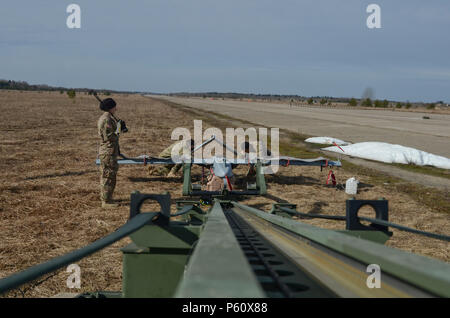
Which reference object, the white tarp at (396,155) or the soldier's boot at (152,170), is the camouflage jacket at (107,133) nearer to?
the soldier's boot at (152,170)

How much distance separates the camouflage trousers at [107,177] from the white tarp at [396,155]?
1151cm

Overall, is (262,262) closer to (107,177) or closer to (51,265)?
(51,265)

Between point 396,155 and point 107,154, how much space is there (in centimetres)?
1199

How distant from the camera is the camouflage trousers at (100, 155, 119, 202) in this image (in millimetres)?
7738

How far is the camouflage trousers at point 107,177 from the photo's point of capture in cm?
774

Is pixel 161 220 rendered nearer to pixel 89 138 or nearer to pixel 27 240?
pixel 27 240

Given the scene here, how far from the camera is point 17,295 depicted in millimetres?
4109

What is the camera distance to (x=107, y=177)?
7.81 m

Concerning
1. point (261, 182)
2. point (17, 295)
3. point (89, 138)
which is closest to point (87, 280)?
point (17, 295)

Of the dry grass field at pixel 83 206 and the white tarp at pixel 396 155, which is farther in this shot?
the white tarp at pixel 396 155

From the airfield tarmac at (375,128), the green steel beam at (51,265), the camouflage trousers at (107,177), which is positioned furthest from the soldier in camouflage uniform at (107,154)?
the airfield tarmac at (375,128)

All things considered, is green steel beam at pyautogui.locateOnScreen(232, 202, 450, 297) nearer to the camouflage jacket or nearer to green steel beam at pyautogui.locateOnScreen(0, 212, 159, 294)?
green steel beam at pyautogui.locateOnScreen(0, 212, 159, 294)
